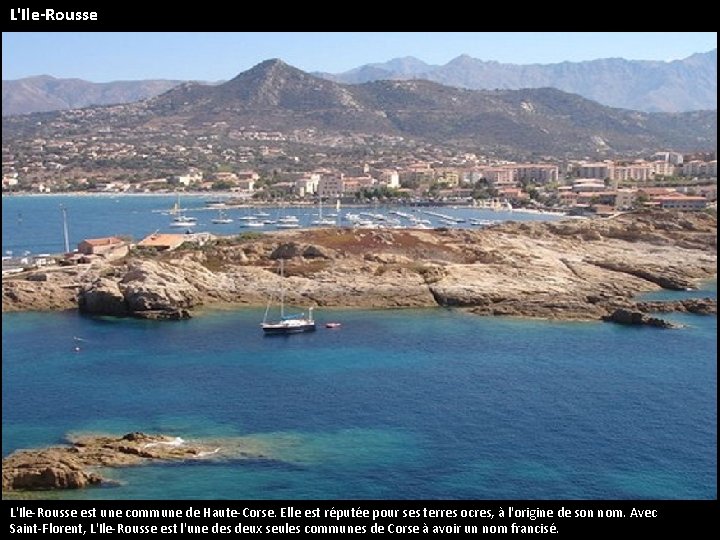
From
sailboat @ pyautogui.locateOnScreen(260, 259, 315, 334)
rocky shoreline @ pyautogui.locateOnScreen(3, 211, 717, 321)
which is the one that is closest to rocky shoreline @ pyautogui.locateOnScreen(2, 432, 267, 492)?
sailboat @ pyautogui.locateOnScreen(260, 259, 315, 334)

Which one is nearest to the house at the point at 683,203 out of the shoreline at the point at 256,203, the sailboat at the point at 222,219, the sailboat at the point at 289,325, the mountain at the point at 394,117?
the shoreline at the point at 256,203

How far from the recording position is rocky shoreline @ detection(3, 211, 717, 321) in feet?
67.4

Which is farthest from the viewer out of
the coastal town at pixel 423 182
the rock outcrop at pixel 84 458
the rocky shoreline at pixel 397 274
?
the coastal town at pixel 423 182

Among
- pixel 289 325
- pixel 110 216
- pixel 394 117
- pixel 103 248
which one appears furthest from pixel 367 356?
pixel 394 117

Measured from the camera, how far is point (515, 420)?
1237 centimetres

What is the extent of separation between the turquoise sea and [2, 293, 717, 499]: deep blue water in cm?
4

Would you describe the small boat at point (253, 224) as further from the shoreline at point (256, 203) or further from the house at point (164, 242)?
the house at point (164, 242)

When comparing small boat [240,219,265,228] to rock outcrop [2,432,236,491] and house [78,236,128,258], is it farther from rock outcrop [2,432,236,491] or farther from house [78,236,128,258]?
rock outcrop [2,432,236,491]

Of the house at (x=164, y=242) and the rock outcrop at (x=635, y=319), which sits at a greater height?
the house at (x=164, y=242)

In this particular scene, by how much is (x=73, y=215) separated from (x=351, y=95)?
63.4 meters

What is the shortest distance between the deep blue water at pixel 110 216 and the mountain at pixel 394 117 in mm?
37346

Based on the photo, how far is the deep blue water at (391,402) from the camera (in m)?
10.2

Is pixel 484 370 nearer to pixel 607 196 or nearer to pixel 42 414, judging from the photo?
pixel 42 414

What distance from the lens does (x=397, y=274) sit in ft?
76.2
